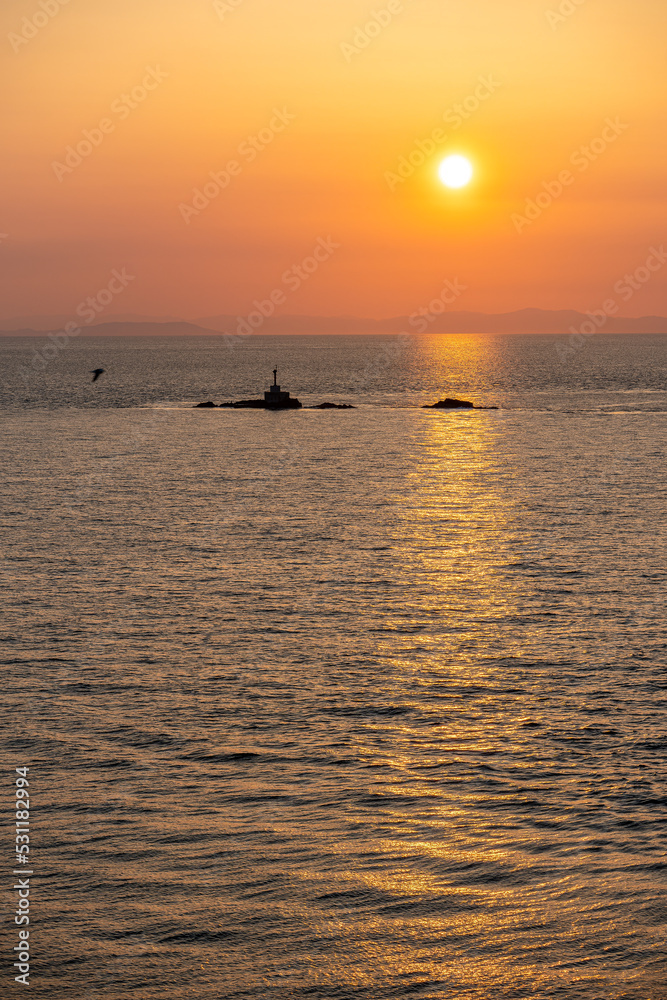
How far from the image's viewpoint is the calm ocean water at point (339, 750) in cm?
1535

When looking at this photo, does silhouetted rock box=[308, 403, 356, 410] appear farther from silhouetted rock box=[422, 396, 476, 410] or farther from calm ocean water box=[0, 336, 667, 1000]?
calm ocean water box=[0, 336, 667, 1000]

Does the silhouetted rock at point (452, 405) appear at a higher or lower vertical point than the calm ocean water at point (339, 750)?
higher

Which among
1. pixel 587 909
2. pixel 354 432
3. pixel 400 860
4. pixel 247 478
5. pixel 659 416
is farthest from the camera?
pixel 659 416

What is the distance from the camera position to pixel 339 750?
75.5ft

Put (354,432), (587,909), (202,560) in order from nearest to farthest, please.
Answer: (587,909)
(202,560)
(354,432)

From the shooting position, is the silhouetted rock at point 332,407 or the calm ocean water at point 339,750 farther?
the silhouetted rock at point 332,407

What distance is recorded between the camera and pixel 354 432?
108m

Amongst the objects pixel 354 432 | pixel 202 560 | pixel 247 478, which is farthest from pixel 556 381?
pixel 202 560

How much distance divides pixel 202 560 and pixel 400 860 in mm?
26719

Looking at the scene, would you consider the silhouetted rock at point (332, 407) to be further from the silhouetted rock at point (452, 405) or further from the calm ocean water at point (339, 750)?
the calm ocean water at point (339, 750)

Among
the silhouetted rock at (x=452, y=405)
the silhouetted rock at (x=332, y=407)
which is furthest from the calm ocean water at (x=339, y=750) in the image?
the silhouetted rock at (x=452, y=405)

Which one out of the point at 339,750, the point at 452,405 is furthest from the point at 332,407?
the point at 339,750

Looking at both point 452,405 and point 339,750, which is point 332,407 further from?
point 339,750

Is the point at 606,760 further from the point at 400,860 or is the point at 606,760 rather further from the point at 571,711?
the point at 400,860
